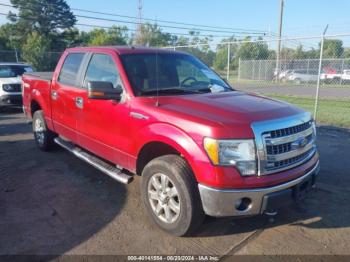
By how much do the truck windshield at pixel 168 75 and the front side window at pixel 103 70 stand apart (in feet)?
0.57

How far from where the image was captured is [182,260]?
122 inches

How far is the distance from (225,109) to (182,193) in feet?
3.08

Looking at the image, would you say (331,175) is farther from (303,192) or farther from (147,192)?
(147,192)

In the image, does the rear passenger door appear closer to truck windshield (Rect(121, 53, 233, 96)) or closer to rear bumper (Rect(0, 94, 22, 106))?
truck windshield (Rect(121, 53, 233, 96))

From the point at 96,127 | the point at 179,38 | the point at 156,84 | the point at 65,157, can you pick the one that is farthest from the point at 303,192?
the point at 179,38

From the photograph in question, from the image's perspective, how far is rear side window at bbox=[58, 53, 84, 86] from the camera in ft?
16.5

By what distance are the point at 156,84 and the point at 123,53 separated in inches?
25.9

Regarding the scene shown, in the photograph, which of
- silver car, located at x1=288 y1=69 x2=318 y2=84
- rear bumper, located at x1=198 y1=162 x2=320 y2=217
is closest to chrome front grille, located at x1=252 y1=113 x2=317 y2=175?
rear bumper, located at x1=198 y1=162 x2=320 y2=217

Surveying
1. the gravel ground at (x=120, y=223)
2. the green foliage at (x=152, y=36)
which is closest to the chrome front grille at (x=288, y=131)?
the gravel ground at (x=120, y=223)

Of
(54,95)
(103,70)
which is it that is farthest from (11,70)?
(103,70)

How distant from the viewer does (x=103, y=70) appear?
4438mm

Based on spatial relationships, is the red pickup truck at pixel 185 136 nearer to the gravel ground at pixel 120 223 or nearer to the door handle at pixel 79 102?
the door handle at pixel 79 102

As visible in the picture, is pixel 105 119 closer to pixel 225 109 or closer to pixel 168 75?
pixel 168 75

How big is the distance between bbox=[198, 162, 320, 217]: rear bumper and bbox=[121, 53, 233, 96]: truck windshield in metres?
1.46
